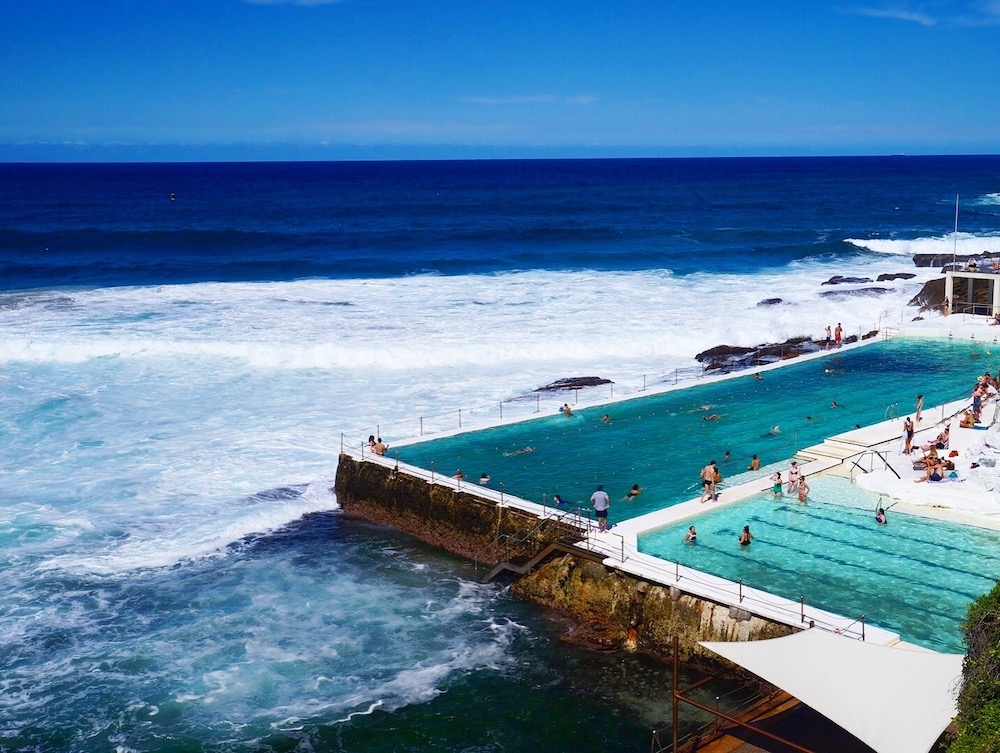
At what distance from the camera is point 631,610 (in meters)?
17.1

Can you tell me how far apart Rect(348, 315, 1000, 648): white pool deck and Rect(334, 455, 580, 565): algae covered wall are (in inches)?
9.9

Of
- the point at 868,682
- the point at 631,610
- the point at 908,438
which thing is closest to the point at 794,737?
the point at 868,682

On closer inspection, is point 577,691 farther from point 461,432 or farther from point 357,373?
point 357,373

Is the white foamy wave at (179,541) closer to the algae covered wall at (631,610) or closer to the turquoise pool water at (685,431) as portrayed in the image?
the turquoise pool water at (685,431)

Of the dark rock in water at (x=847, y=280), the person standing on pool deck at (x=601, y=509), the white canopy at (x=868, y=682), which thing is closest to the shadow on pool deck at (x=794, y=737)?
the white canopy at (x=868, y=682)

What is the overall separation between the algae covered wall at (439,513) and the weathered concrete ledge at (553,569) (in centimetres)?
2

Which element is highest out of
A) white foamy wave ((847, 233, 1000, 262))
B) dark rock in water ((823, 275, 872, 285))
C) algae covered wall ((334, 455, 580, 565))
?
white foamy wave ((847, 233, 1000, 262))

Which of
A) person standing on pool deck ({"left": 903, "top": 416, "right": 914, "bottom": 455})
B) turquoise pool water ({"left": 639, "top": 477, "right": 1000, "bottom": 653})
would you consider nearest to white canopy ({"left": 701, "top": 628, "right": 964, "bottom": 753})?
turquoise pool water ({"left": 639, "top": 477, "right": 1000, "bottom": 653})

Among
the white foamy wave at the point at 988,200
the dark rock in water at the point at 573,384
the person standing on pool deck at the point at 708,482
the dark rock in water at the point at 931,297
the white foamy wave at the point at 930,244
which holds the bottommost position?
the dark rock in water at the point at 573,384

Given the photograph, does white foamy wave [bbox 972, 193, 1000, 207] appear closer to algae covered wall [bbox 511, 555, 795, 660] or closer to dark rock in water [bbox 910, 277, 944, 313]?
dark rock in water [bbox 910, 277, 944, 313]

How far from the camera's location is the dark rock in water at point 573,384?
31.8 metres

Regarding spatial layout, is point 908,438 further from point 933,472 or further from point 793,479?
point 793,479

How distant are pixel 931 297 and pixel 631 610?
29.3 metres

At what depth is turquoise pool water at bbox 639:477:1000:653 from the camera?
15.8 meters
